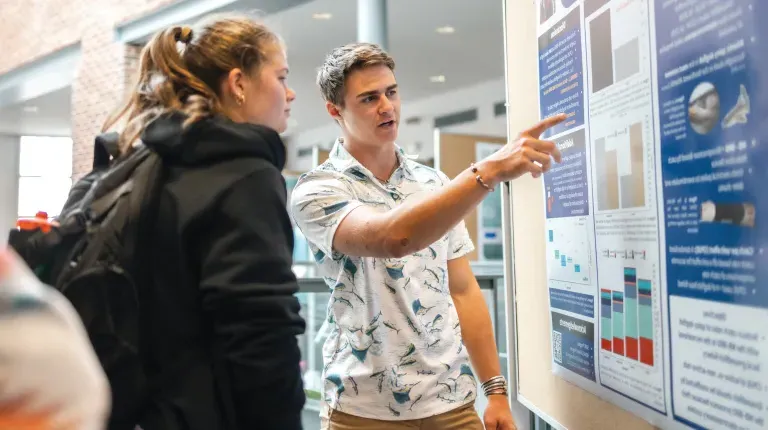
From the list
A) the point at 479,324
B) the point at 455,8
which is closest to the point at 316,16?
the point at 455,8

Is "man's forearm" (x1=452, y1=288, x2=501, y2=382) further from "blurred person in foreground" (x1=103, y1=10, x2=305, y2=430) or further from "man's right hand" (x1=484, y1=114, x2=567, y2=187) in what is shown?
"blurred person in foreground" (x1=103, y1=10, x2=305, y2=430)

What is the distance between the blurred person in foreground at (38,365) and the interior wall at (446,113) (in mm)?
8336

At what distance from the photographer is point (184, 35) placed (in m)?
1.23

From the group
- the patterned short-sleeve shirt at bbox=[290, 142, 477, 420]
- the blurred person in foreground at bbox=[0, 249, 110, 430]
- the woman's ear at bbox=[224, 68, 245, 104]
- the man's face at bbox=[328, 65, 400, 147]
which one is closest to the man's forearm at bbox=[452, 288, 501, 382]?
the patterned short-sleeve shirt at bbox=[290, 142, 477, 420]

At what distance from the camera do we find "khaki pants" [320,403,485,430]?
157cm

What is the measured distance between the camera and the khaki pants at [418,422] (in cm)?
157

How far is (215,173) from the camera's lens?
1.08 m

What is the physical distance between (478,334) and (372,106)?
677mm

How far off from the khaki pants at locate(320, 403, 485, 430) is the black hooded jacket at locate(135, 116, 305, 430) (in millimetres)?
526

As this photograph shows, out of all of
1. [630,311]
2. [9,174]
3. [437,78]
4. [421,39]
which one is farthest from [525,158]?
[9,174]

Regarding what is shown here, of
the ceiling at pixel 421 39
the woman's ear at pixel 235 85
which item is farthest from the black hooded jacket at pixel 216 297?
the ceiling at pixel 421 39

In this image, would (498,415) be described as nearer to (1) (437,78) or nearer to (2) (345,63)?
(2) (345,63)

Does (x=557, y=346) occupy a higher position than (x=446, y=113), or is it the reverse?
(x=446, y=113)

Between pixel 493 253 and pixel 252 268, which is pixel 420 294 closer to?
pixel 252 268
